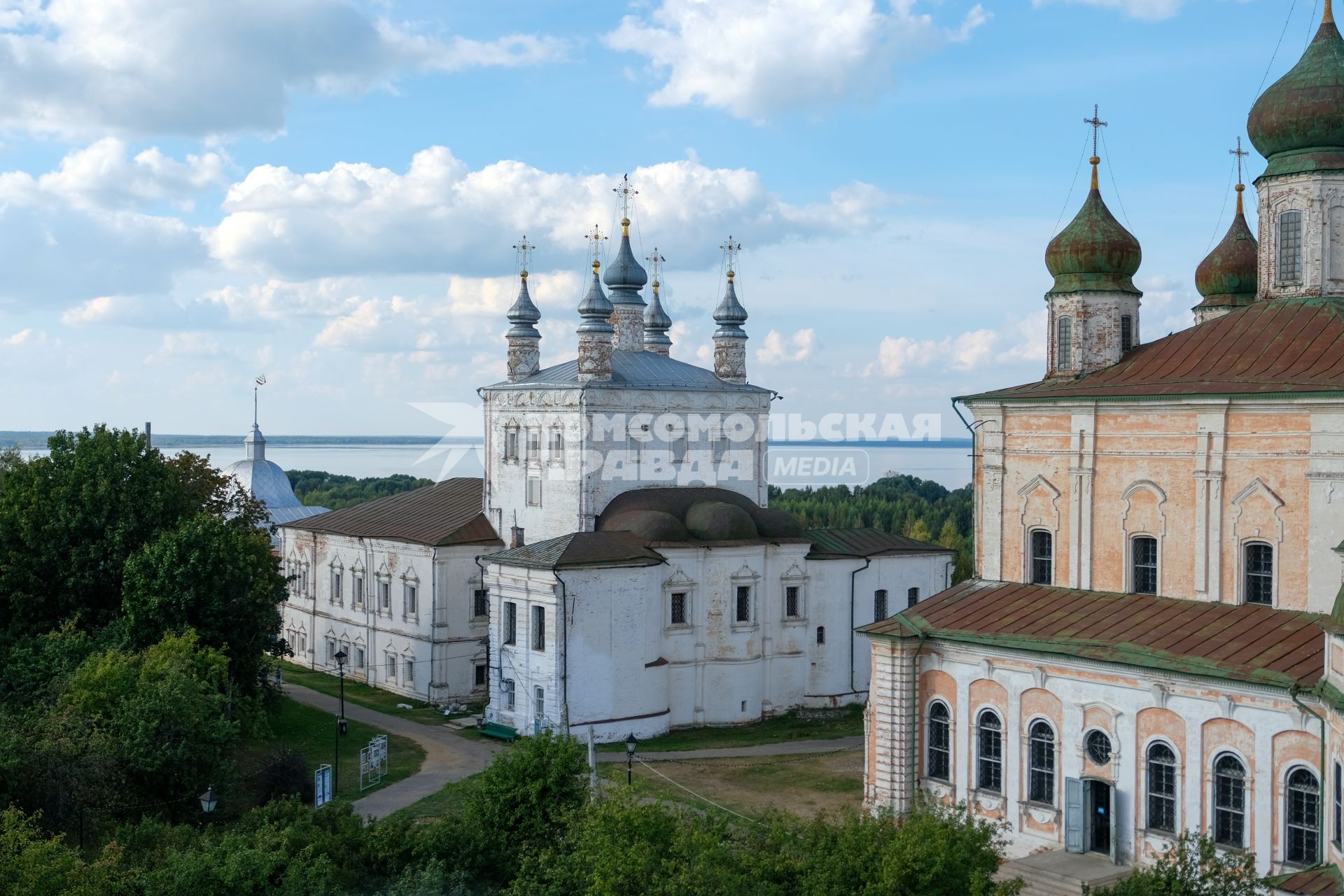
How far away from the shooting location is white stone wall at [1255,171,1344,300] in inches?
939

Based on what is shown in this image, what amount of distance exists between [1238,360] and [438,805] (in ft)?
54.1

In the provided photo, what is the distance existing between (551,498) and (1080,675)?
54.3ft

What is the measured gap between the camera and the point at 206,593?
29.2 meters

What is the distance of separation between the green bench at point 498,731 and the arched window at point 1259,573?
1634 centimetres

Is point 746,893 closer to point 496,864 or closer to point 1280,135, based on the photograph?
point 496,864

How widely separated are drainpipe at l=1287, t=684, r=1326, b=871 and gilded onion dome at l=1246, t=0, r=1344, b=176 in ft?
34.3

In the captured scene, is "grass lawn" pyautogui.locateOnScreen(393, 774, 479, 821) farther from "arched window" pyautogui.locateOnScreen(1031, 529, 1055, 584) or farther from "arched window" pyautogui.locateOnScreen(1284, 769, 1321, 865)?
"arched window" pyautogui.locateOnScreen(1284, 769, 1321, 865)

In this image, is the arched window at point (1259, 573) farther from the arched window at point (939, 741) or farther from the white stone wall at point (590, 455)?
the white stone wall at point (590, 455)

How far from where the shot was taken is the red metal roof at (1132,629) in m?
19.4

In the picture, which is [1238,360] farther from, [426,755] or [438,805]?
[426,755]

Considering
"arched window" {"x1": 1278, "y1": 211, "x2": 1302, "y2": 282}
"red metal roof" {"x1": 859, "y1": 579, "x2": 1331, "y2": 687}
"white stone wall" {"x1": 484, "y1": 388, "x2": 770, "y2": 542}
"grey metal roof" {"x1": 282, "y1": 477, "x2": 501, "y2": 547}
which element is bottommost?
"red metal roof" {"x1": 859, "y1": 579, "x2": 1331, "y2": 687}

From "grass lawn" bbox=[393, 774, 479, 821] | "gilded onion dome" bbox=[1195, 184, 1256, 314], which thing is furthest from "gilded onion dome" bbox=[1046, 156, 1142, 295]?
"grass lawn" bbox=[393, 774, 479, 821]

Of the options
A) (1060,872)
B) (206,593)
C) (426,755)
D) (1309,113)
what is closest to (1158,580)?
(1060,872)

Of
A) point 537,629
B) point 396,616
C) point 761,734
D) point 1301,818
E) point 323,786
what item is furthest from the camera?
point 396,616
